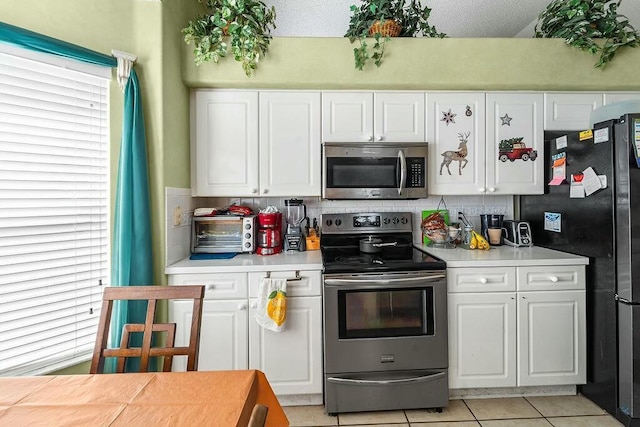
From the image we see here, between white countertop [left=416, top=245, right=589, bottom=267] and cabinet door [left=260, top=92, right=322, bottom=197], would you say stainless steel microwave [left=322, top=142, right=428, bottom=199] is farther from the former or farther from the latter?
white countertop [left=416, top=245, right=589, bottom=267]

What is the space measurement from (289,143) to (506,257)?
1706 millimetres

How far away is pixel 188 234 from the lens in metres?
2.37

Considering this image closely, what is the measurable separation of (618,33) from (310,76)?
2.16 metres

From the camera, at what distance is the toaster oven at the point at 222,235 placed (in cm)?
239

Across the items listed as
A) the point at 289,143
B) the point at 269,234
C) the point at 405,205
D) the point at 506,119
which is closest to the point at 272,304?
the point at 269,234

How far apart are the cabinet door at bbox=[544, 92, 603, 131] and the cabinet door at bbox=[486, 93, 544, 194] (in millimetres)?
67

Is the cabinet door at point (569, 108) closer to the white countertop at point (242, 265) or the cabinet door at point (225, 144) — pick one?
the white countertop at point (242, 265)

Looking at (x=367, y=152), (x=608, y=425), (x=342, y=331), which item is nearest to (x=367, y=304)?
(x=342, y=331)

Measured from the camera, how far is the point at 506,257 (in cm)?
213

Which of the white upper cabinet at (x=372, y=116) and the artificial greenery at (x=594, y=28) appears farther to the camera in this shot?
the white upper cabinet at (x=372, y=116)

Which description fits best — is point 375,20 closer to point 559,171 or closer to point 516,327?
point 559,171

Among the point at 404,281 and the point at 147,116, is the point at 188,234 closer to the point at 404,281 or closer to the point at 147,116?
the point at 147,116

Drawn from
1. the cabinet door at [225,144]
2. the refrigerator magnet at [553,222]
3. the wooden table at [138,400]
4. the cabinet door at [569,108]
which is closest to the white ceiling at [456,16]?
the cabinet door at [569,108]

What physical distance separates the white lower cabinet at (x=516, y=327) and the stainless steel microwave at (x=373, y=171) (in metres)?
0.69
